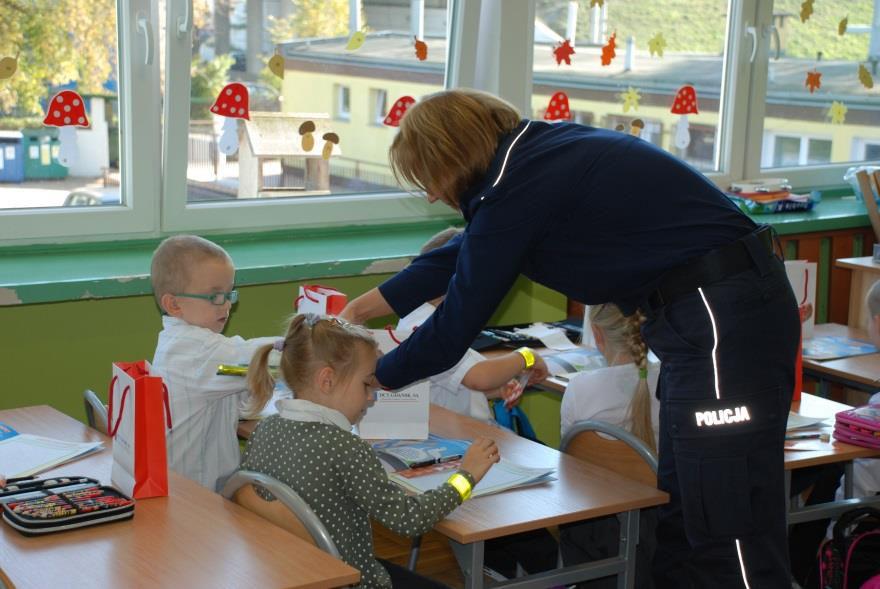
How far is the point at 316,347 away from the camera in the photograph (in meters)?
2.30

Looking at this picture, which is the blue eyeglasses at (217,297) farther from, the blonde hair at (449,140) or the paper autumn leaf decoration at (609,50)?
the paper autumn leaf decoration at (609,50)

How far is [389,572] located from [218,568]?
61 cm

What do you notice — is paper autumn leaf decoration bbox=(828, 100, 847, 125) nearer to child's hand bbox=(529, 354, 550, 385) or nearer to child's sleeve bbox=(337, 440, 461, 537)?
child's hand bbox=(529, 354, 550, 385)

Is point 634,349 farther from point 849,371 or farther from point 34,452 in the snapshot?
point 34,452

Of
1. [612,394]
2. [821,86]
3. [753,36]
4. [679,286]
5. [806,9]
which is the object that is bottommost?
[612,394]

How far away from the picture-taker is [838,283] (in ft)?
16.0

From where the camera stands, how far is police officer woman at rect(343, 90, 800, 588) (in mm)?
2197

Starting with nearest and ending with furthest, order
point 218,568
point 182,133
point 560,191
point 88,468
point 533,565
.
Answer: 1. point 218,568
2. point 560,191
3. point 88,468
4. point 533,565
5. point 182,133

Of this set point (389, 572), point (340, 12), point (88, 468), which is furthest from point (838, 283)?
point (88, 468)

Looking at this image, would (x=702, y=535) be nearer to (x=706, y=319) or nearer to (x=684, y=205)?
(x=706, y=319)

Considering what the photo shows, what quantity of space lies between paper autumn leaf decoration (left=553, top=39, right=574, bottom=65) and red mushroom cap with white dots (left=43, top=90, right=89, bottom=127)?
1.82 meters

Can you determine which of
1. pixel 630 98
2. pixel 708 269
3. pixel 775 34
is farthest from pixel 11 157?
pixel 775 34

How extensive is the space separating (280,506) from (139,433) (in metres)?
0.30

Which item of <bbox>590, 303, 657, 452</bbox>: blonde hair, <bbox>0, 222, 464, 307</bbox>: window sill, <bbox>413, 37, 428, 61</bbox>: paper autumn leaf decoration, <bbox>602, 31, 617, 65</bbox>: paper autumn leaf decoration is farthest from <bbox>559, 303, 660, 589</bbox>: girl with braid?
<bbox>602, 31, 617, 65</bbox>: paper autumn leaf decoration
